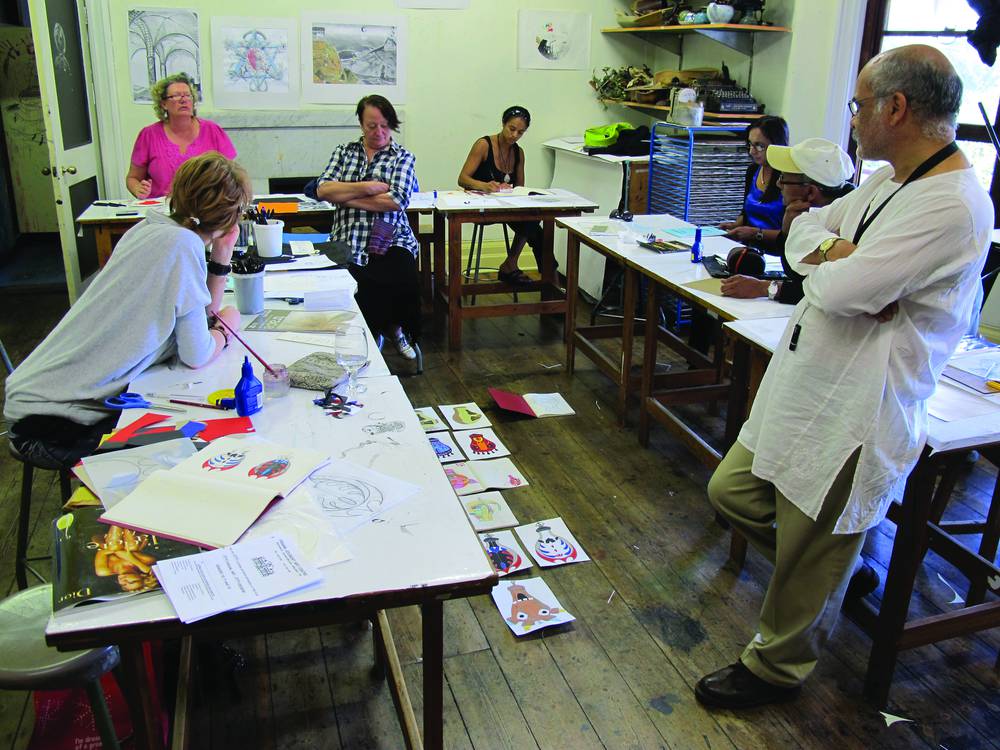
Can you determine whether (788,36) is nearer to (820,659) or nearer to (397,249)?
(397,249)

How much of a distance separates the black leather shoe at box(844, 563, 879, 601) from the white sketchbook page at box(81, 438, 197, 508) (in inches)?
64.8

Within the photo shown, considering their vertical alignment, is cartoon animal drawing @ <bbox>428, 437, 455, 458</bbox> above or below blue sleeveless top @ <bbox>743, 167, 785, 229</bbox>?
below

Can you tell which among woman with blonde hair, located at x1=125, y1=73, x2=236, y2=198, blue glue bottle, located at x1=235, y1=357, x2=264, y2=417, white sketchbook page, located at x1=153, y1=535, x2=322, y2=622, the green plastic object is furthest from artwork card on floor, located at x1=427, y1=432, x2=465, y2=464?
the green plastic object

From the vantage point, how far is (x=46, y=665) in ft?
4.85

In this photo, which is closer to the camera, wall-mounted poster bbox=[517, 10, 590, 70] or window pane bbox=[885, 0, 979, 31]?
window pane bbox=[885, 0, 979, 31]

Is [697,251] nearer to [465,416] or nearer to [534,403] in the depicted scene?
[534,403]

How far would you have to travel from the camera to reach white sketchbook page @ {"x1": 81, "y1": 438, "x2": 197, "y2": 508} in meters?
1.51

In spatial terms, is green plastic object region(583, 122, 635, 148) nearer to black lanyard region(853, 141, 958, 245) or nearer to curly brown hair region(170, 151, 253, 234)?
curly brown hair region(170, 151, 253, 234)

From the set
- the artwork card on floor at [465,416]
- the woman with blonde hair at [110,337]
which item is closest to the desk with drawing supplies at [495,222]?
the artwork card on floor at [465,416]

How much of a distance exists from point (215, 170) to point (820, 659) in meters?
2.04

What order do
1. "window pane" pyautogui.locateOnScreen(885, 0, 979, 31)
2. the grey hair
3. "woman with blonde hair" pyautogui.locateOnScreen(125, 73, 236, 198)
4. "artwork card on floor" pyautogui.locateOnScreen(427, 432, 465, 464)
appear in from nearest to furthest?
the grey hair
"artwork card on floor" pyautogui.locateOnScreen(427, 432, 465, 464)
"window pane" pyautogui.locateOnScreen(885, 0, 979, 31)
"woman with blonde hair" pyautogui.locateOnScreen(125, 73, 236, 198)

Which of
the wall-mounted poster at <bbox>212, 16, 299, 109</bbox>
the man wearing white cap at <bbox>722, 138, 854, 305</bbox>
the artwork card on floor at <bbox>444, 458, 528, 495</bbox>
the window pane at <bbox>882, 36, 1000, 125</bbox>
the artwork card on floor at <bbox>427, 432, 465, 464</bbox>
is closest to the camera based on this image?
the man wearing white cap at <bbox>722, 138, 854, 305</bbox>

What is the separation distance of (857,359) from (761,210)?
2.21 meters

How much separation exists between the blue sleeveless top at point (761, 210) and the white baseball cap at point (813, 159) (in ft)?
2.60
